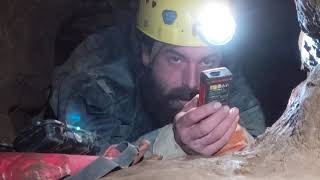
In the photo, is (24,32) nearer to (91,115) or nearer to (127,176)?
(91,115)

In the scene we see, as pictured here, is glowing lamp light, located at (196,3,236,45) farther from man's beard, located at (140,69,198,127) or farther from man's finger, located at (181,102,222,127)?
man's finger, located at (181,102,222,127)

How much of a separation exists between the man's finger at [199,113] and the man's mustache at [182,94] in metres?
0.66

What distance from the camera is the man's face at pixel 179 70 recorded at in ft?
8.39

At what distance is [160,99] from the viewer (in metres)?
2.79

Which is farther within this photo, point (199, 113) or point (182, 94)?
point (182, 94)

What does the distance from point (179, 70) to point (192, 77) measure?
0.11 meters

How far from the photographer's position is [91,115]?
8.95 ft

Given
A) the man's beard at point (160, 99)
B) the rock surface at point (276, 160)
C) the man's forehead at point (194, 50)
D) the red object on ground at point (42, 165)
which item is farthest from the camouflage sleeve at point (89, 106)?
the rock surface at point (276, 160)

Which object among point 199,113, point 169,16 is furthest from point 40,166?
point 169,16

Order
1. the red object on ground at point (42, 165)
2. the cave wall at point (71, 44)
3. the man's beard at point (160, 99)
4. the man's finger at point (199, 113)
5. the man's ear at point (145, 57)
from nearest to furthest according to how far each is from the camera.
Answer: the red object on ground at point (42, 165) < the man's finger at point (199, 113) < the man's beard at point (160, 99) < the cave wall at point (71, 44) < the man's ear at point (145, 57)

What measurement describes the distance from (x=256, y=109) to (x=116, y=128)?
82 centimetres

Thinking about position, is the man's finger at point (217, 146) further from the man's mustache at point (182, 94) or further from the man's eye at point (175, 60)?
the man's eye at point (175, 60)

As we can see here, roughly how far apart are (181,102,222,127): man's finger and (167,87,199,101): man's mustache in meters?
0.66

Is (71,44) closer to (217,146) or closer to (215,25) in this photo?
(215,25)
